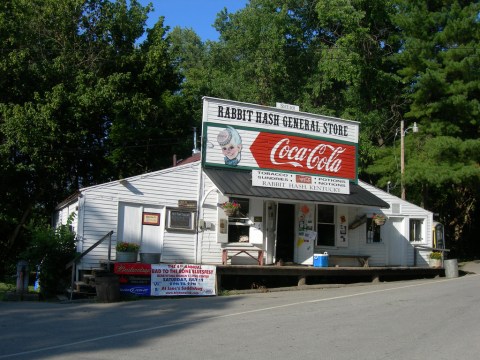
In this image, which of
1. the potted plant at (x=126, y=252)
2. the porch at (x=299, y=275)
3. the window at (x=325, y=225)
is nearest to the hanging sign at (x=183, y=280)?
the porch at (x=299, y=275)

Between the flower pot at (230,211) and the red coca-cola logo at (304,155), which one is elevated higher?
the red coca-cola logo at (304,155)

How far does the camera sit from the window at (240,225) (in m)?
19.0

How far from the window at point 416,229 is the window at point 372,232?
1818mm

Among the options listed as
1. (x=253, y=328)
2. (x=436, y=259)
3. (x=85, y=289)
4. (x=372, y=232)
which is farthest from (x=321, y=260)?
(x=253, y=328)

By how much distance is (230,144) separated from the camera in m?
19.2

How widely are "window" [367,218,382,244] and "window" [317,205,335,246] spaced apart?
1.76 m

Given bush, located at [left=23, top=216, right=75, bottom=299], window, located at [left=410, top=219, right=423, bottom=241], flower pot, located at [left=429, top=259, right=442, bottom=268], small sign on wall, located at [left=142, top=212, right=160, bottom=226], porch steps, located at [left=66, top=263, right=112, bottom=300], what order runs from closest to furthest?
porch steps, located at [left=66, top=263, right=112, bottom=300], bush, located at [left=23, top=216, right=75, bottom=299], small sign on wall, located at [left=142, top=212, right=160, bottom=226], flower pot, located at [left=429, top=259, right=442, bottom=268], window, located at [left=410, top=219, right=423, bottom=241]

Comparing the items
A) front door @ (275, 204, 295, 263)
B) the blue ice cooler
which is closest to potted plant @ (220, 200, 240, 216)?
front door @ (275, 204, 295, 263)

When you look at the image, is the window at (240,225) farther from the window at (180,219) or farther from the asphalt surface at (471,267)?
the asphalt surface at (471,267)

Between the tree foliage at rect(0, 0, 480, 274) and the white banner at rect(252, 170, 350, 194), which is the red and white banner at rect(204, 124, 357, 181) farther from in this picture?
the tree foliage at rect(0, 0, 480, 274)

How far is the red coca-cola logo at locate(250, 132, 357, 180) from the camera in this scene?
→ 19.6 meters

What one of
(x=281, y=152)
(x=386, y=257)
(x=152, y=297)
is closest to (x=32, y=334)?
(x=152, y=297)

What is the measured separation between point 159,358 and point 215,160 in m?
11.3

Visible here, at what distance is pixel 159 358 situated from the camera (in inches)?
319
